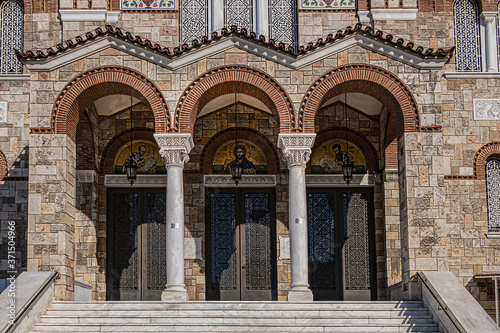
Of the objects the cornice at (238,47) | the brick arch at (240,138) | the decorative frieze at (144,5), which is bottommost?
the brick arch at (240,138)

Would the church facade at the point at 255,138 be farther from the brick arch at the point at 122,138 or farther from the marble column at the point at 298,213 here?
the marble column at the point at 298,213

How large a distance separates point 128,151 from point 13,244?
3.91m

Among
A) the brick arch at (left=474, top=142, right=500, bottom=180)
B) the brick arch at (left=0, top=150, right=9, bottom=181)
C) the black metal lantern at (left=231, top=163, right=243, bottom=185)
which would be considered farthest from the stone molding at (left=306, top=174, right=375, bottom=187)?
the brick arch at (left=0, top=150, right=9, bottom=181)

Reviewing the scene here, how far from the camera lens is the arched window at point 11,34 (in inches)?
819

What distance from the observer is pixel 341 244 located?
66.8 feet

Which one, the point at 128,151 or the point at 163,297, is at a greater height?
the point at 128,151

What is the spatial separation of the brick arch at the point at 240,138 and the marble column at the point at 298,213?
2.92 metres

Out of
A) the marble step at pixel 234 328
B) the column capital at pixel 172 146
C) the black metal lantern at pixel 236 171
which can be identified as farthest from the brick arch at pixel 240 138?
the marble step at pixel 234 328

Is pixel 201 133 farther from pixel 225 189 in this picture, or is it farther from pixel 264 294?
pixel 264 294

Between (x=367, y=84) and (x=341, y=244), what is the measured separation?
15.4 feet

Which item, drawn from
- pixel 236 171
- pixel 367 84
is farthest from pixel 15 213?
pixel 367 84

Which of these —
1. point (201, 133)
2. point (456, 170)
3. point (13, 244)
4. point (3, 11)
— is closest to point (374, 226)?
point (456, 170)

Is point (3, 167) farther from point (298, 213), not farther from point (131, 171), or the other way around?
point (298, 213)

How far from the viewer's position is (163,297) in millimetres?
16516
